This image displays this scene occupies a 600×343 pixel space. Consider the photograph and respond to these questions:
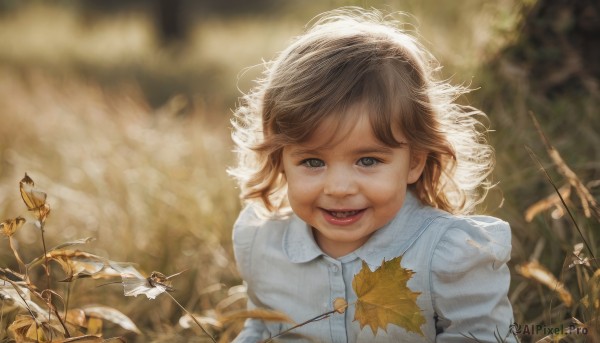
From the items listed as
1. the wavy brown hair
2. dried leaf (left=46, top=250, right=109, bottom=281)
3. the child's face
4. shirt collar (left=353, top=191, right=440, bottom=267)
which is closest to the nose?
the child's face

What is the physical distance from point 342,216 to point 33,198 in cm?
81

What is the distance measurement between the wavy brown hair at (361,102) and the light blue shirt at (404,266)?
15 cm

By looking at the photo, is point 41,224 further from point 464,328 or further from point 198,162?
point 198,162

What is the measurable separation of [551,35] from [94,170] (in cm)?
247

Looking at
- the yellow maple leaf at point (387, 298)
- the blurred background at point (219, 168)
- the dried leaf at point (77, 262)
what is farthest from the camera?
the blurred background at point (219, 168)

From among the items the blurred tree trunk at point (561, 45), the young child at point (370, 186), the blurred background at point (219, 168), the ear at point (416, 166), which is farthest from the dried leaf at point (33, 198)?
the blurred tree trunk at point (561, 45)

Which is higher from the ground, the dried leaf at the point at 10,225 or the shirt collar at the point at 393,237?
the dried leaf at the point at 10,225

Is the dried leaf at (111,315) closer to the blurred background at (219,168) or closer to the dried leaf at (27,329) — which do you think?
the blurred background at (219,168)

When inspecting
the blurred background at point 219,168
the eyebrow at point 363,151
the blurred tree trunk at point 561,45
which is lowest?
the blurred background at point 219,168

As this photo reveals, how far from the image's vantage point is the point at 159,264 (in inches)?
126

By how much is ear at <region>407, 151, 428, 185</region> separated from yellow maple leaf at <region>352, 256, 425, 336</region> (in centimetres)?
61

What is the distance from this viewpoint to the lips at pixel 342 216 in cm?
204

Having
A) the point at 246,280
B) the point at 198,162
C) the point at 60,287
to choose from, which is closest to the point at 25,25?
the point at 198,162

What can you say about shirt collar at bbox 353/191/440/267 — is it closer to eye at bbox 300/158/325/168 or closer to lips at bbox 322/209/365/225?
lips at bbox 322/209/365/225
